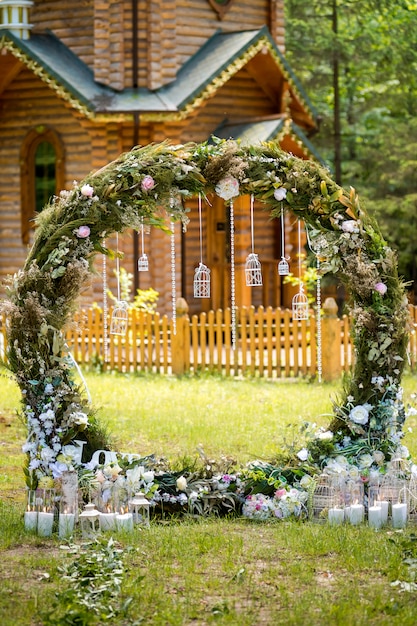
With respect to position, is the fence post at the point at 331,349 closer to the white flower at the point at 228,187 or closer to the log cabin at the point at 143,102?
the log cabin at the point at 143,102

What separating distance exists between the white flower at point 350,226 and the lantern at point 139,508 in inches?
102

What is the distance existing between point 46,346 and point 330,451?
240cm

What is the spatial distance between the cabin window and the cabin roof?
1.60 metres

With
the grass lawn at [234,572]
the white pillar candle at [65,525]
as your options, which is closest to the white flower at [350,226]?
the grass lawn at [234,572]

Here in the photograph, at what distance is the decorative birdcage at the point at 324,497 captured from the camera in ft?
27.8

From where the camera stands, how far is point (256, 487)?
8.84 metres

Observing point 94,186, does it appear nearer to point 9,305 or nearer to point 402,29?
point 9,305

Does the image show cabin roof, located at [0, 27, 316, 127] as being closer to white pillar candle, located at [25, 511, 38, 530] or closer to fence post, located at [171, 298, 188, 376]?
fence post, located at [171, 298, 188, 376]

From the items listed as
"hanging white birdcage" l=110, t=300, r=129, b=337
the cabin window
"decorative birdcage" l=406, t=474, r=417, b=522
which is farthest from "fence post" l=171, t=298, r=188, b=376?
"decorative birdcage" l=406, t=474, r=417, b=522

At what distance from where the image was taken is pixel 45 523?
803 cm

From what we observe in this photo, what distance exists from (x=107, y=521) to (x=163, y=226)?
2288 millimetres

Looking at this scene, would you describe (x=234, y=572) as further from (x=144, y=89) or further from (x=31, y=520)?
(x=144, y=89)

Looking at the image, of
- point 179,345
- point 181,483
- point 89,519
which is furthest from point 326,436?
point 179,345

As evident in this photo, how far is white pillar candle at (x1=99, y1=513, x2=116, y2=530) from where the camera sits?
8086 millimetres
